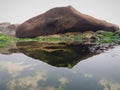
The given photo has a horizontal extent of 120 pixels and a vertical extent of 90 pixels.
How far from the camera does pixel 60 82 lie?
928 centimetres

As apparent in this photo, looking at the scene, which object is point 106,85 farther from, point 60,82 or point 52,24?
point 52,24

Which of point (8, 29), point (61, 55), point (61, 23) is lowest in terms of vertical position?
point (8, 29)

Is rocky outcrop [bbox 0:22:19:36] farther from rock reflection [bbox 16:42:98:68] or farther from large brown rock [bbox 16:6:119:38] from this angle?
rock reflection [bbox 16:42:98:68]

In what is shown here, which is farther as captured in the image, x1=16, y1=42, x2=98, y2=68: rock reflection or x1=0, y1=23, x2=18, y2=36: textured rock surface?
x1=0, y1=23, x2=18, y2=36: textured rock surface

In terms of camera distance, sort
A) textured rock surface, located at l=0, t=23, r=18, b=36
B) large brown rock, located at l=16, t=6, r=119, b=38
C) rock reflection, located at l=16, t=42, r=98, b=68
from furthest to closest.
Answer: textured rock surface, located at l=0, t=23, r=18, b=36, large brown rock, located at l=16, t=6, r=119, b=38, rock reflection, located at l=16, t=42, r=98, b=68

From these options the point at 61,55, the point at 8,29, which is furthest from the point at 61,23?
the point at 61,55

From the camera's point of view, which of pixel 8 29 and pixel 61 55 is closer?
pixel 61 55

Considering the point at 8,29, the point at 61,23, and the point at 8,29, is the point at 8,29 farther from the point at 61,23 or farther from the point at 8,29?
the point at 61,23

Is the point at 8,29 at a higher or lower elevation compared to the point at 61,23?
lower

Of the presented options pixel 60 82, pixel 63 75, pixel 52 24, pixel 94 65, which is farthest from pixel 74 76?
pixel 52 24

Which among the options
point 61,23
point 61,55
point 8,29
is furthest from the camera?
point 8,29

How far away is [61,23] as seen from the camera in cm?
4984

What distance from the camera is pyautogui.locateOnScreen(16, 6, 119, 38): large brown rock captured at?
164ft

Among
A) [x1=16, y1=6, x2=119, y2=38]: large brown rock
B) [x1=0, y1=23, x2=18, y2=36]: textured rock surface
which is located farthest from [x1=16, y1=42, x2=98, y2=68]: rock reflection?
[x1=0, y1=23, x2=18, y2=36]: textured rock surface
